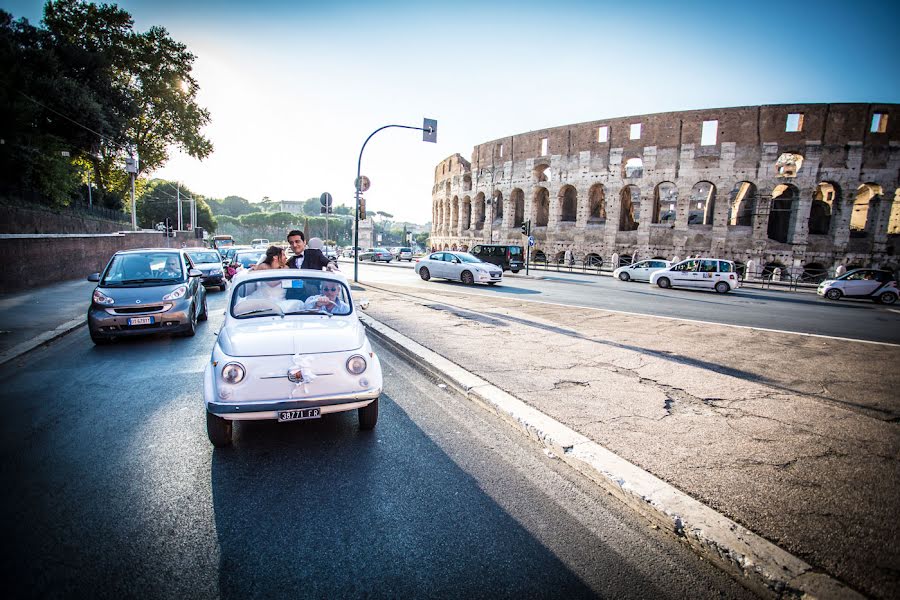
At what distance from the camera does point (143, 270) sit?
7.53 meters

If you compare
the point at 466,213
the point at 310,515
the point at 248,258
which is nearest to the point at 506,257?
the point at 248,258

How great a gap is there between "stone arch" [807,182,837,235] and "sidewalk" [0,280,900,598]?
3395 centimetres

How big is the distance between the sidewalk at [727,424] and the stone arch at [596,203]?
31121 mm

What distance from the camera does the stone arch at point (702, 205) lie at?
1388 inches

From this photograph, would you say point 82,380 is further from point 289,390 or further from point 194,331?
point 289,390

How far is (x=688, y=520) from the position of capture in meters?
2.51

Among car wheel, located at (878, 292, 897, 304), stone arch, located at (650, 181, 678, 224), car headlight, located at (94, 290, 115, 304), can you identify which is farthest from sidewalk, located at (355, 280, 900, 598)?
stone arch, located at (650, 181, 678, 224)

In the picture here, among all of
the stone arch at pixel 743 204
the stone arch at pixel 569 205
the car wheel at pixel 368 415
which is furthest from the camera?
the stone arch at pixel 569 205

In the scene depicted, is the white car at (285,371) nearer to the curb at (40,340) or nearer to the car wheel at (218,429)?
the car wheel at (218,429)

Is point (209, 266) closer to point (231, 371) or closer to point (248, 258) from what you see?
point (248, 258)

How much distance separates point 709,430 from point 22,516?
5330 millimetres

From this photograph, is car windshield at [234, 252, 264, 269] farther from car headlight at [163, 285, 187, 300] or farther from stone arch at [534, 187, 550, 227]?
stone arch at [534, 187, 550, 227]

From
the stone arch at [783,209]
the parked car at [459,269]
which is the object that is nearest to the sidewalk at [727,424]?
the parked car at [459,269]

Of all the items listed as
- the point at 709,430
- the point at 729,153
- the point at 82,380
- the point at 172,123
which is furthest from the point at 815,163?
the point at 172,123
